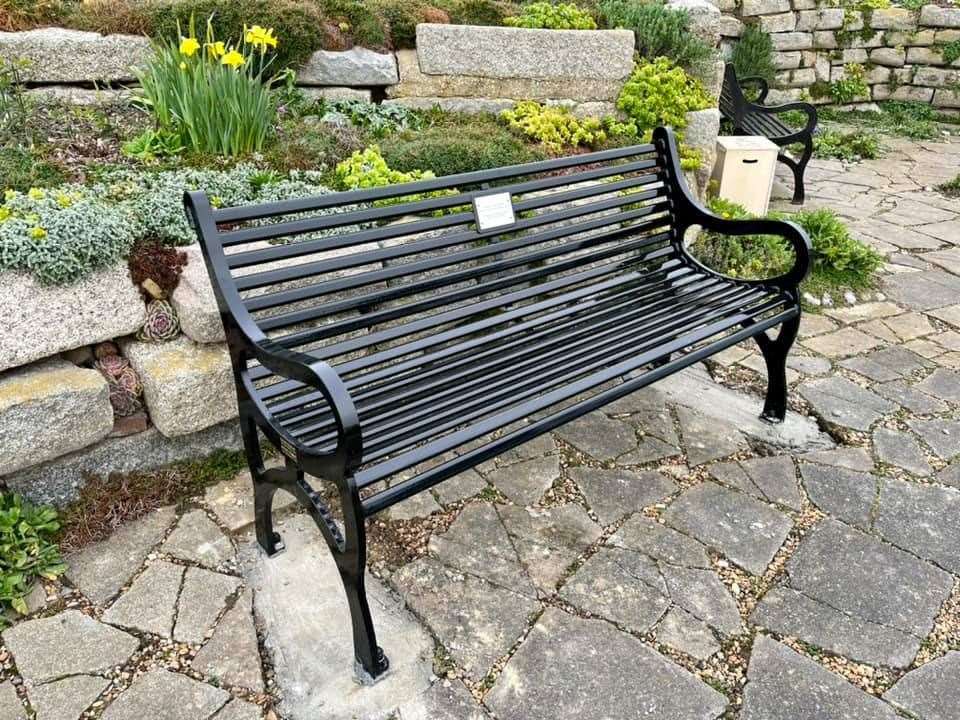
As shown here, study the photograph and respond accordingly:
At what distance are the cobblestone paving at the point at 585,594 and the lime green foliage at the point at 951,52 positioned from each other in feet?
26.7

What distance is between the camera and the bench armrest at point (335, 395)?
156 centimetres

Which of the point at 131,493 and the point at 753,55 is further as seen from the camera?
the point at 753,55

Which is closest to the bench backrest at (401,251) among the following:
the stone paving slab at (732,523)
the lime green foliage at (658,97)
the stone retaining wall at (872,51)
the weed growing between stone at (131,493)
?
the weed growing between stone at (131,493)

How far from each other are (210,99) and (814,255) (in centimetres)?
340

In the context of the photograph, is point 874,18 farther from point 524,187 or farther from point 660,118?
point 524,187

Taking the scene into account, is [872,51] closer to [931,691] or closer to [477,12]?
[477,12]

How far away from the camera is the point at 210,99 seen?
3.18 m

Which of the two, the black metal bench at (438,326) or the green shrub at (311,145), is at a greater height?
the green shrub at (311,145)

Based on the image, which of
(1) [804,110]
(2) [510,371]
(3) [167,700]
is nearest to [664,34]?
(1) [804,110]

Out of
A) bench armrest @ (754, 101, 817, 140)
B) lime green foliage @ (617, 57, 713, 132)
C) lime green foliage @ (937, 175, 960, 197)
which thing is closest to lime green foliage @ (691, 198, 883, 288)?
lime green foliage @ (617, 57, 713, 132)

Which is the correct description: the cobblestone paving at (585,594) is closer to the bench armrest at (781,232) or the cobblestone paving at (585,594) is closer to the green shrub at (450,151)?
the bench armrest at (781,232)

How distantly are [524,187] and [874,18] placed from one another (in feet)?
29.0

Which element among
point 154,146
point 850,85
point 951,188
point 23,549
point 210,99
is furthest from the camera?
point 850,85

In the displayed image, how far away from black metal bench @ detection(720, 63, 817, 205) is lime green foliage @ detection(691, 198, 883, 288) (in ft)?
5.46
